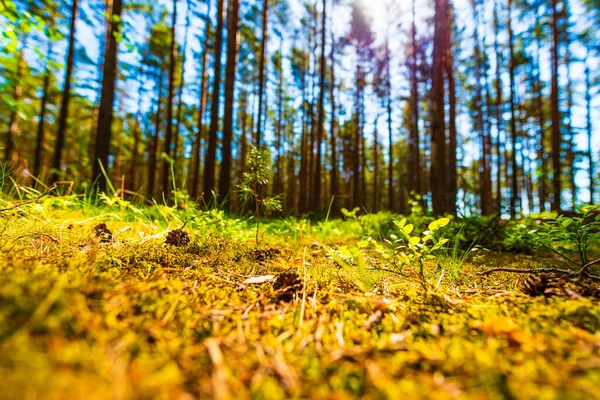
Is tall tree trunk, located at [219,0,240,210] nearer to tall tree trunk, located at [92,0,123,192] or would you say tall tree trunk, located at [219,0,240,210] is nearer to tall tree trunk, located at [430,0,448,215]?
tall tree trunk, located at [92,0,123,192]

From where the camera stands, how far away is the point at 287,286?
1216mm

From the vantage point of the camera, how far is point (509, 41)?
47.0 feet

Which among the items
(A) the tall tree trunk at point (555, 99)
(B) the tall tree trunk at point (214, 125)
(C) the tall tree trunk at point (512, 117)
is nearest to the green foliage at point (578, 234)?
(B) the tall tree trunk at point (214, 125)

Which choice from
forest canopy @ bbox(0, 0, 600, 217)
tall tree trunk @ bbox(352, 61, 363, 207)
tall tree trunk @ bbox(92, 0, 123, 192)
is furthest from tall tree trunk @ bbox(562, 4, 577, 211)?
tall tree trunk @ bbox(92, 0, 123, 192)

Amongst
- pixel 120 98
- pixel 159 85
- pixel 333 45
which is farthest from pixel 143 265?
pixel 120 98

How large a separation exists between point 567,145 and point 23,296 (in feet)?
102

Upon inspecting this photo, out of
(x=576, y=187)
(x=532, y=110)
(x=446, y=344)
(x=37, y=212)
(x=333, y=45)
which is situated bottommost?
(x=446, y=344)

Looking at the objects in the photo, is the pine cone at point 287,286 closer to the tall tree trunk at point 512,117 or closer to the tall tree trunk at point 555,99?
the tall tree trunk at point 555,99

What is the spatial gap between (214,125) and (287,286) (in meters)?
7.85

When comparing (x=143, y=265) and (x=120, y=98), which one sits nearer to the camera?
(x=143, y=265)

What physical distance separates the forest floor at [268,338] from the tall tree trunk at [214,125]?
6547 millimetres

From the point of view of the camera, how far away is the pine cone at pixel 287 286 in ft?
3.82

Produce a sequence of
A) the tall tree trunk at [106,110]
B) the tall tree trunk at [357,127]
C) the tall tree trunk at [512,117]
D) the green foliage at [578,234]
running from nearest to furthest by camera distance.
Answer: the green foliage at [578,234] < the tall tree trunk at [106,110] < the tall tree trunk at [512,117] < the tall tree trunk at [357,127]

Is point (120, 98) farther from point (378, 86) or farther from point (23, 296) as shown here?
point (23, 296)
